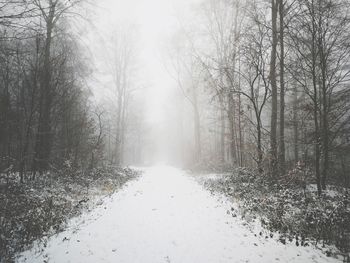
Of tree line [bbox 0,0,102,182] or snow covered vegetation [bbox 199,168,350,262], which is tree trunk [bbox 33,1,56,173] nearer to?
tree line [bbox 0,0,102,182]

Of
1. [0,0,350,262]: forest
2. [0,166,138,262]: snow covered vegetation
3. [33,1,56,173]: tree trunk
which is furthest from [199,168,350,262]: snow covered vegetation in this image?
[33,1,56,173]: tree trunk

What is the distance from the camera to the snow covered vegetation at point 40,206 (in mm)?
5082

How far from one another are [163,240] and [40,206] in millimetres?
4063

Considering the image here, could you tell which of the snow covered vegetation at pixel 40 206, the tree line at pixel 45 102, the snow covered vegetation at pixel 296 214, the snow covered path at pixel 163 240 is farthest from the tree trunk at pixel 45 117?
the snow covered vegetation at pixel 296 214

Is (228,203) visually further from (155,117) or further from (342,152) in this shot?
(155,117)

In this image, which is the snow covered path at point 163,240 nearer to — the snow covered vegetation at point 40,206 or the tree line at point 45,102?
the snow covered vegetation at point 40,206

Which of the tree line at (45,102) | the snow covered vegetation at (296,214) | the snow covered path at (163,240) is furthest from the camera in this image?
the tree line at (45,102)

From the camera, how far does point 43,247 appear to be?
16.1 feet

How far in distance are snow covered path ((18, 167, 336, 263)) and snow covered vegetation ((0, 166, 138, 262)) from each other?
401 mm

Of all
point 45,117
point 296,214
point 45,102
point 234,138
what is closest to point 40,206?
point 45,117

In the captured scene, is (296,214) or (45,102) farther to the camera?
(45,102)

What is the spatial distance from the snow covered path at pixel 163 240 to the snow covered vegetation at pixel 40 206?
401 mm

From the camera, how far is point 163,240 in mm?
5293

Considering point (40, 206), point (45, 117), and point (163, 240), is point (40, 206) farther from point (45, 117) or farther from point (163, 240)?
point (45, 117)
